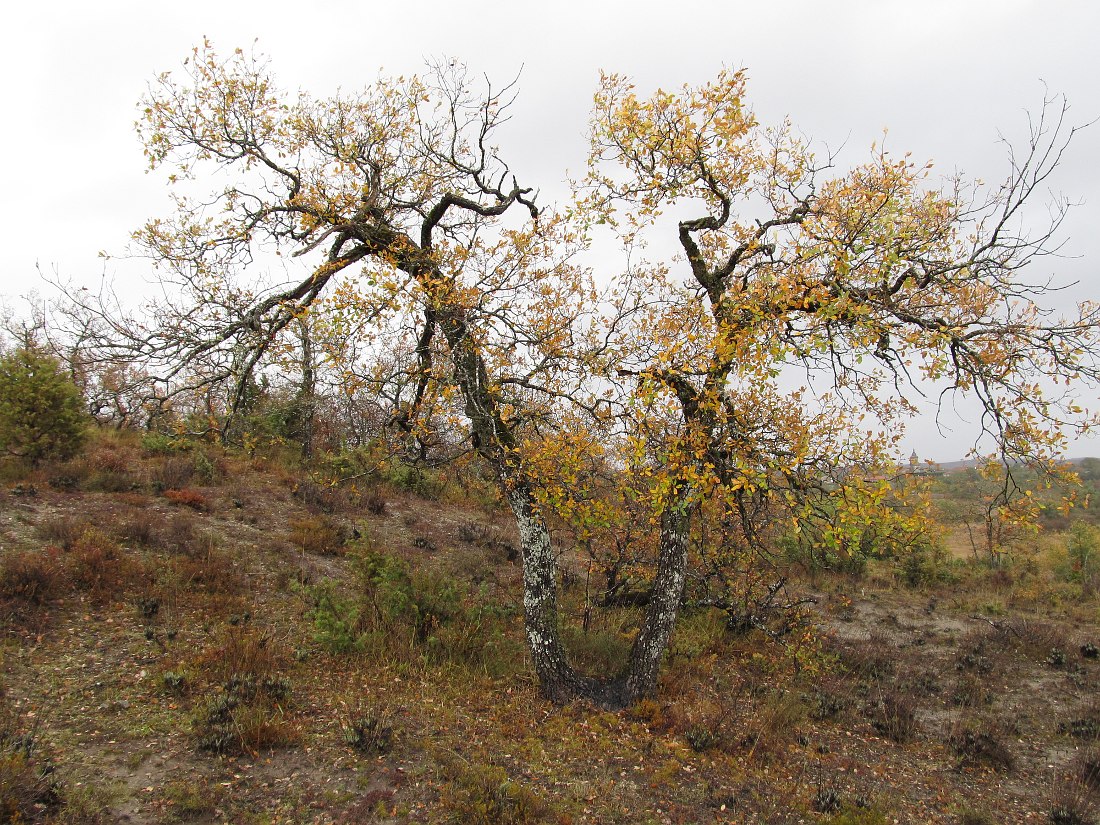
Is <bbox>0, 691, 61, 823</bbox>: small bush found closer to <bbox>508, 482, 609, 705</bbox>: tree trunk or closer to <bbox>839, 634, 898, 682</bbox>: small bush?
<bbox>508, 482, 609, 705</bbox>: tree trunk

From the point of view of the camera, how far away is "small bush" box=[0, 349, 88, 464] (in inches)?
450

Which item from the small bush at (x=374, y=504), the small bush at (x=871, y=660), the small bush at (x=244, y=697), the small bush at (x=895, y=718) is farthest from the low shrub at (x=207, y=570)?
the small bush at (x=871, y=660)

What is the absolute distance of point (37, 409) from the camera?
38.1 ft

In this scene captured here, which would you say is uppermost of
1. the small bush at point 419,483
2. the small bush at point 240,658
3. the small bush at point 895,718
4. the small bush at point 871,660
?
the small bush at point 419,483

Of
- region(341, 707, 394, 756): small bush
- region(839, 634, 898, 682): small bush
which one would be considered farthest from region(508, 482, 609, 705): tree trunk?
region(839, 634, 898, 682): small bush

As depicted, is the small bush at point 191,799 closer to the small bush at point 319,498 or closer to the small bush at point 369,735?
the small bush at point 369,735

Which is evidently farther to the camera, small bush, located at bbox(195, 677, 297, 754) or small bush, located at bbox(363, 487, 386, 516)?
small bush, located at bbox(363, 487, 386, 516)

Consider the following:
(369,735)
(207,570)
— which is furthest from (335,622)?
(207,570)

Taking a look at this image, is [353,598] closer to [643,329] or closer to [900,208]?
[643,329]

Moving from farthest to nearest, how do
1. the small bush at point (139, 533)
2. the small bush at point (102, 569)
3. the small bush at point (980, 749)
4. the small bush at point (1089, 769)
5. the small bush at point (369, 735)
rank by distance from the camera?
the small bush at point (139, 533)
the small bush at point (102, 569)
the small bush at point (980, 749)
the small bush at point (1089, 769)
the small bush at point (369, 735)

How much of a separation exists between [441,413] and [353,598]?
4.84m

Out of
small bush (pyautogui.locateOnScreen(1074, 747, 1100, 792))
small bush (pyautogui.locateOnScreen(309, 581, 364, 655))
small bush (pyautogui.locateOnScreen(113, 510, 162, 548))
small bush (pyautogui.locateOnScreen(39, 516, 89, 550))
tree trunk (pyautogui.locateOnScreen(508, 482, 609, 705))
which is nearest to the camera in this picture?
small bush (pyautogui.locateOnScreen(1074, 747, 1100, 792))

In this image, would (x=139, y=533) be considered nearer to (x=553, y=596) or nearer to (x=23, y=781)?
(x=23, y=781)

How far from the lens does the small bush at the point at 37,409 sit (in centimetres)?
1142
